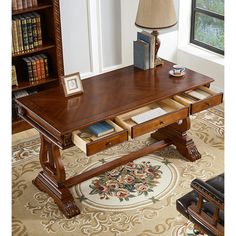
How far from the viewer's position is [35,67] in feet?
11.2

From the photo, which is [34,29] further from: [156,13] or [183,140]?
[183,140]

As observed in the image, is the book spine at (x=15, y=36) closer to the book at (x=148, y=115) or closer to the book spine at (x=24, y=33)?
the book spine at (x=24, y=33)

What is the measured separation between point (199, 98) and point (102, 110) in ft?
2.04

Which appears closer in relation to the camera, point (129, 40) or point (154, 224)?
point (154, 224)

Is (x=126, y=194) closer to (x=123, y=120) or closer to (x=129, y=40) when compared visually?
(x=123, y=120)

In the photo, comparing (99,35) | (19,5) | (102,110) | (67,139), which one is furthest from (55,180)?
(99,35)

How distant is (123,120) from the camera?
2.52m

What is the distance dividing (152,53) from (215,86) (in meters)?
1.10

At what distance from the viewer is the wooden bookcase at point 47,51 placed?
3305mm

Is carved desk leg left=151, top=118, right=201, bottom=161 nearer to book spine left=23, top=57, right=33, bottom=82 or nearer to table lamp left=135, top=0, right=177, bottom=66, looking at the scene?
table lamp left=135, top=0, right=177, bottom=66

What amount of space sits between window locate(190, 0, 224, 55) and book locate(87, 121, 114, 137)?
1.81m

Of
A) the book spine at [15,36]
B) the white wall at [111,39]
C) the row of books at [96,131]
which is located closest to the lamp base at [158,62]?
the row of books at [96,131]

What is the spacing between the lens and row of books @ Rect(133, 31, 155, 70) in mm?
2875
